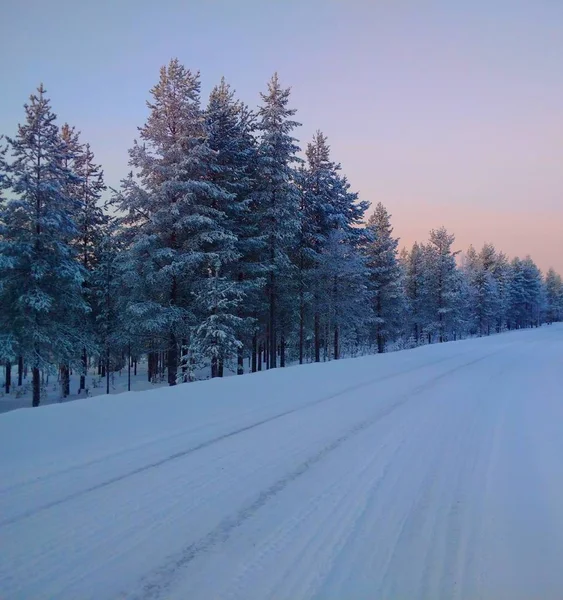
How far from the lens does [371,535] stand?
3.36m

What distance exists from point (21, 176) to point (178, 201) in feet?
23.2

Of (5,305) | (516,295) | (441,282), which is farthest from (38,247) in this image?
(516,295)

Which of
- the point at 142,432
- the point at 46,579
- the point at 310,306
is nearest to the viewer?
the point at 46,579

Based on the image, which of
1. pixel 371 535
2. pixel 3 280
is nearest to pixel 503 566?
pixel 371 535

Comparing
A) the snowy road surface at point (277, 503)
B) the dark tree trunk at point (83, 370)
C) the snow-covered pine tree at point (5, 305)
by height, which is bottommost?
the dark tree trunk at point (83, 370)

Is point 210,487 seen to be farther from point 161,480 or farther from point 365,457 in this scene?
point 365,457

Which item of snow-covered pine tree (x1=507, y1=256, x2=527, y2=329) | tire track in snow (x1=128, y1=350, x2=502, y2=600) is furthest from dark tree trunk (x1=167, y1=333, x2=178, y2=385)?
snow-covered pine tree (x1=507, y1=256, x2=527, y2=329)

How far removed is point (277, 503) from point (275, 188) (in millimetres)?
18889

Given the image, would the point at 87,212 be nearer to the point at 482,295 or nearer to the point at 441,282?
the point at 441,282

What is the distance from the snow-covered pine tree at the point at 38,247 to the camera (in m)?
17.3

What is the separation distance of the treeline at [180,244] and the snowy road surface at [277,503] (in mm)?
9984

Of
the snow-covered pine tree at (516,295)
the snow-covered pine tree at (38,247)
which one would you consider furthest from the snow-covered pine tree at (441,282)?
the snow-covered pine tree at (38,247)

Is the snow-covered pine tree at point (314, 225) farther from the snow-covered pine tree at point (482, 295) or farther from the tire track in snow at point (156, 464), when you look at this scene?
the snow-covered pine tree at point (482, 295)

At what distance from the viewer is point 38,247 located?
1805 cm
